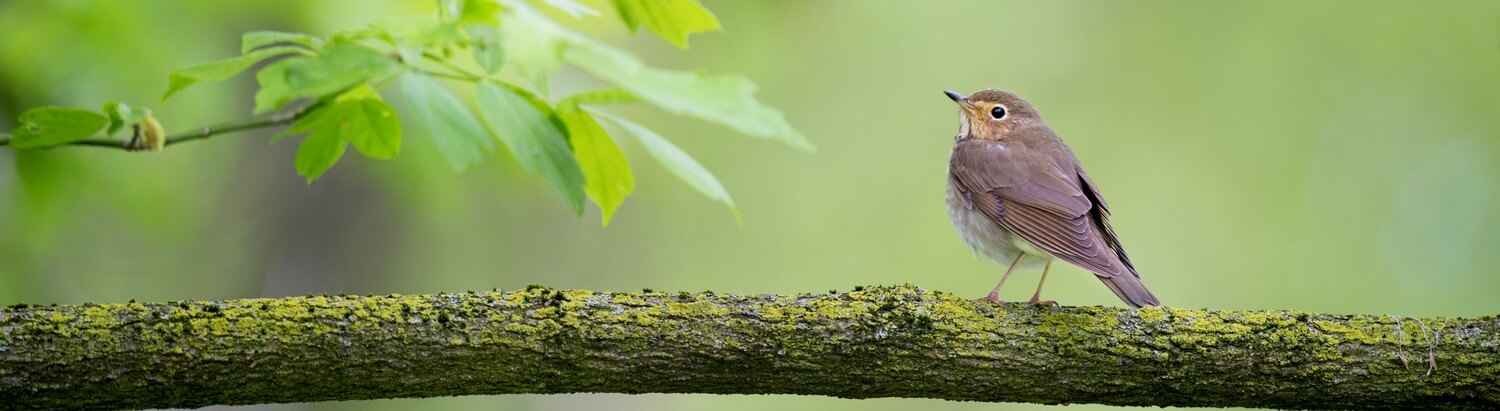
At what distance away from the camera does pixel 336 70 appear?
7.34 ft

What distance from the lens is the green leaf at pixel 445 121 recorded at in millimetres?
2309

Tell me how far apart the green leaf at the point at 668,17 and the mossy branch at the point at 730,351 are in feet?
3.85

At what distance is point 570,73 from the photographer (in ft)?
17.4

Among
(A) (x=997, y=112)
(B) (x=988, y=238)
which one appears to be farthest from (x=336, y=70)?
(A) (x=997, y=112)

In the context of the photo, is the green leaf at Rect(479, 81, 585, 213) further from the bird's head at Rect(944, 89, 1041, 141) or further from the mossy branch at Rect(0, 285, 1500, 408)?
the bird's head at Rect(944, 89, 1041, 141)

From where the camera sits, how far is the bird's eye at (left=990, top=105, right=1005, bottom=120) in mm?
5617

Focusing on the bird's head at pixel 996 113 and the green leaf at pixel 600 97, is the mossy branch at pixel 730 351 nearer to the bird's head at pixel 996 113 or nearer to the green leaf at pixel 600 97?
the green leaf at pixel 600 97

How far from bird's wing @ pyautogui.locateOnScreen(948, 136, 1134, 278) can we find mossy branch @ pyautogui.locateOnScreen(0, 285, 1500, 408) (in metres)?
0.66

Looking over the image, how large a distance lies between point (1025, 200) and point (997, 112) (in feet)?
3.04

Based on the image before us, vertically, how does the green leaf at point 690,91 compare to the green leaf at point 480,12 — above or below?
below

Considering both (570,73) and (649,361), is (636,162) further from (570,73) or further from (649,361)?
(649,361)

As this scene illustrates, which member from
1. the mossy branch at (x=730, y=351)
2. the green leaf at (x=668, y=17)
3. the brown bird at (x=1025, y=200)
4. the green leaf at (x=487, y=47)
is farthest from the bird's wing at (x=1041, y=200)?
the green leaf at (x=487, y=47)

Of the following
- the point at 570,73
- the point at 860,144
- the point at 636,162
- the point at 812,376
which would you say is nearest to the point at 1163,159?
the point at 860,144

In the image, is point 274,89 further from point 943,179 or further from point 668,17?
point 943,179
